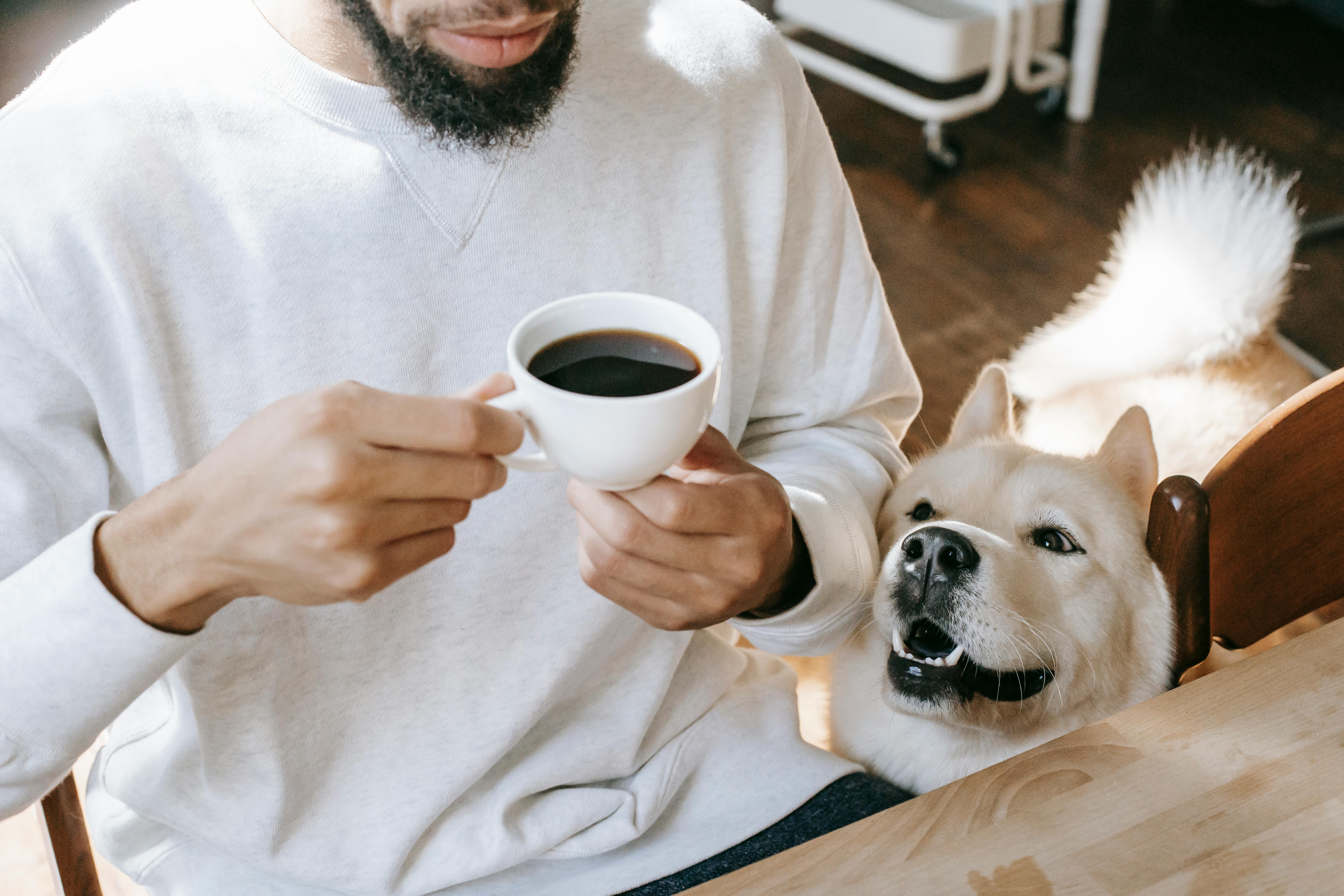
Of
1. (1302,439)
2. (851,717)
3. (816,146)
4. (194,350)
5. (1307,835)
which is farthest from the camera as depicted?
(851,717)

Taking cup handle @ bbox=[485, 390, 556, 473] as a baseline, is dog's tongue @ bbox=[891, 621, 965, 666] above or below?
below

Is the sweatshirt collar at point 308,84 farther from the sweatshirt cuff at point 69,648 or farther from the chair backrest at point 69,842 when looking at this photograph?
the chair backrest at point 69,842

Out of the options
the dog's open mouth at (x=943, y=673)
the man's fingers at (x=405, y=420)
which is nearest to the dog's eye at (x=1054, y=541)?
the dog's open mouth at (x=943, y=673)

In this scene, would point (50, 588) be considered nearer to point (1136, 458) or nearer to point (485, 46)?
point (485, 46)

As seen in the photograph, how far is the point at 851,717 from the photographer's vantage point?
1.15 m

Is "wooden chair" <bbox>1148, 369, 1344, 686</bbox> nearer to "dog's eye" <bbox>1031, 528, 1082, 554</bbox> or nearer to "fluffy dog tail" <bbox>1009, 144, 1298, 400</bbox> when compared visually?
"dog's eye" <bbox>1031, 528, 1082, 554</bbox>

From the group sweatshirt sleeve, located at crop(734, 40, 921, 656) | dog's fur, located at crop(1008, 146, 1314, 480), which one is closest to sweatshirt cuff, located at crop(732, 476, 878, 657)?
sweatshirt sleeve, located at crop(734, 40, 921, 656)

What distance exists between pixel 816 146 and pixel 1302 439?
480 millimetres

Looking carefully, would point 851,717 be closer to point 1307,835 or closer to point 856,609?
point 856,609

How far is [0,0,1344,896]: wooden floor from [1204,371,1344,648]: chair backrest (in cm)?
96

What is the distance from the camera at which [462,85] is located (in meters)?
0.73

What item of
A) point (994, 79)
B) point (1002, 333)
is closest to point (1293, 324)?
point (1002, 333)

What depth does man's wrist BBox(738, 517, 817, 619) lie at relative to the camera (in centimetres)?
86

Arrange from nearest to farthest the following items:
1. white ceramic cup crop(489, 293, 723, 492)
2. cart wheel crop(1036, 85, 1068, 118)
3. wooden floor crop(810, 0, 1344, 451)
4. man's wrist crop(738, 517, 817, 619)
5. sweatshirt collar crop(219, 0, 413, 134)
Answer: white ceramic cup crop(489, 293, 723, 492), sweatshirt collar crop(219, 0, 413, 134), man's wrist crop(738, 517, 817, 619), wooden floor crop(810, 0, 1344, 451), cart wheel crop(1036, 85, 1068, 118)
